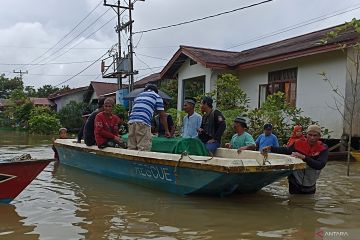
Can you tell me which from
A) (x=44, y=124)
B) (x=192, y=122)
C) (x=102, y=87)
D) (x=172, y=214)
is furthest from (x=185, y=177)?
(x=102, y=87)

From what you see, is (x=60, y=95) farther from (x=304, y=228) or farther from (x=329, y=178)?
(x=304, y=228)

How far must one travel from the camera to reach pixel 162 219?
233 inches

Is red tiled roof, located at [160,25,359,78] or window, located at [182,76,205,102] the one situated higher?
→ red tiled roof, located at [160,25,359,78]

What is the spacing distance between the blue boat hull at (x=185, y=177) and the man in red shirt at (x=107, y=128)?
0.30 meters

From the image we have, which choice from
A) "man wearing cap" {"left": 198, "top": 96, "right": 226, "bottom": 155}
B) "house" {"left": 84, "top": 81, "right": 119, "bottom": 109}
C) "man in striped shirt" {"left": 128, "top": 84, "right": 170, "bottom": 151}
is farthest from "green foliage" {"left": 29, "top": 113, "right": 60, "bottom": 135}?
"man wearing cap" {"left": 198, "top": 96, "right": 226, "bottom": 155}

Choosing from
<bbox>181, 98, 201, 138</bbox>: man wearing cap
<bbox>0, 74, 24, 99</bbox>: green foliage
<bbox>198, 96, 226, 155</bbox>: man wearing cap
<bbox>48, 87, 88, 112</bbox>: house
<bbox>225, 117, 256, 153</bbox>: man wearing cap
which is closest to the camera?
<bbox>198, 96, 226, 155</bbox>: man wearing cap

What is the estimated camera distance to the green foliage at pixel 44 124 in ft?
102

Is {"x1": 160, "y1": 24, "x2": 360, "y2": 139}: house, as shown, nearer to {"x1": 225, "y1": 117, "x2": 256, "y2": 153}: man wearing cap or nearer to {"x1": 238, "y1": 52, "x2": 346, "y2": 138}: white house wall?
{"x1": 238, "y1": 52, "x2": 346, "y2": 138}: white house wall

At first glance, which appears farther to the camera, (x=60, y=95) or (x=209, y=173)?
(x=60, y=95)

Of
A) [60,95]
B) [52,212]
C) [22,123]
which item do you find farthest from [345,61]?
[60,95]

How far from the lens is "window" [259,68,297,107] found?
16.2 meters

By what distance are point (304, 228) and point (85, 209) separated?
307 cm

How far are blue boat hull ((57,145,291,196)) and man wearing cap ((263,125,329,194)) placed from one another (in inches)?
18.6

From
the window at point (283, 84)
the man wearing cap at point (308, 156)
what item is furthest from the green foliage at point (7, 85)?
the man wearing cap at point (308, 156)
